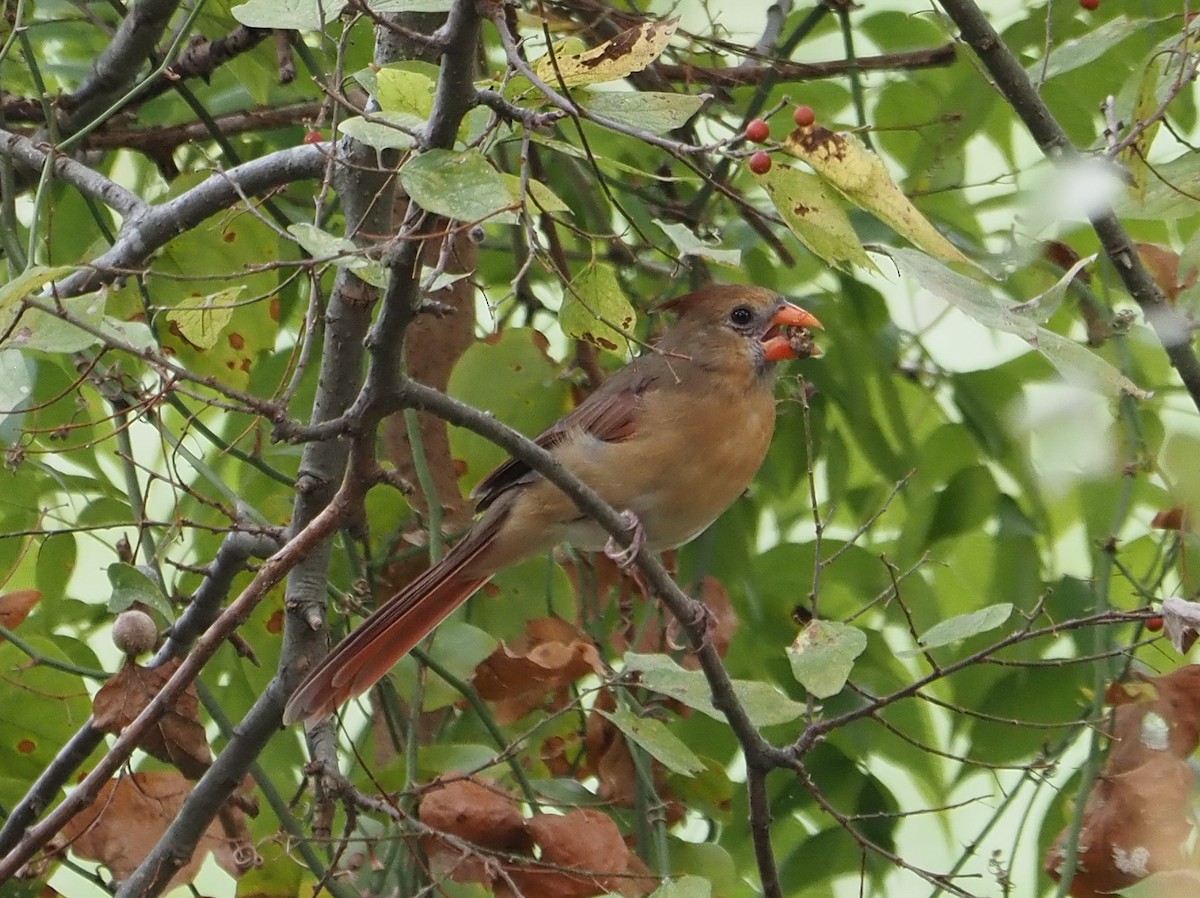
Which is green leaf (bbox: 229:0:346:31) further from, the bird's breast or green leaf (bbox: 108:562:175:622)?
the bird's breast

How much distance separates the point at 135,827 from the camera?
7.23 feet

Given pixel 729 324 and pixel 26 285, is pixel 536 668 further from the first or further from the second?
pixel 26 285

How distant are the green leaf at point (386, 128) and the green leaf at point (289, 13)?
0.14m

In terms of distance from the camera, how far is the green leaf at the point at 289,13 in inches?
59.2

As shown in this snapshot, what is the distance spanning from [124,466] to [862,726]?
4.14 ft

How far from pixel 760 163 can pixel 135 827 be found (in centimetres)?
140

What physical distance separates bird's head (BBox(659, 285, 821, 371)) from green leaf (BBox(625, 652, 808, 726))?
35.6 inches

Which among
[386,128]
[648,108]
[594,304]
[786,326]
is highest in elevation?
[786,326]

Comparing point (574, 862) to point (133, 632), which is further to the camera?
point (574, 862)

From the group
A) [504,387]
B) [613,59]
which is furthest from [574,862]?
[613,59]

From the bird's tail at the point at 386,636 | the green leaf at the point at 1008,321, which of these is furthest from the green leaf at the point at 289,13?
the bird's tail at the point at 386,636

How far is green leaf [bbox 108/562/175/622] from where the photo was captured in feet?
6.13

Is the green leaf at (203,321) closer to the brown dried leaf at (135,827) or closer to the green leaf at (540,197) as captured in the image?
the green leaf at (540,197)

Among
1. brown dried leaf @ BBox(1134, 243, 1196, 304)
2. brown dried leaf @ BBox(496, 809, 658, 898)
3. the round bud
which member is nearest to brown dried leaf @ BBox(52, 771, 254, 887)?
the round bud
